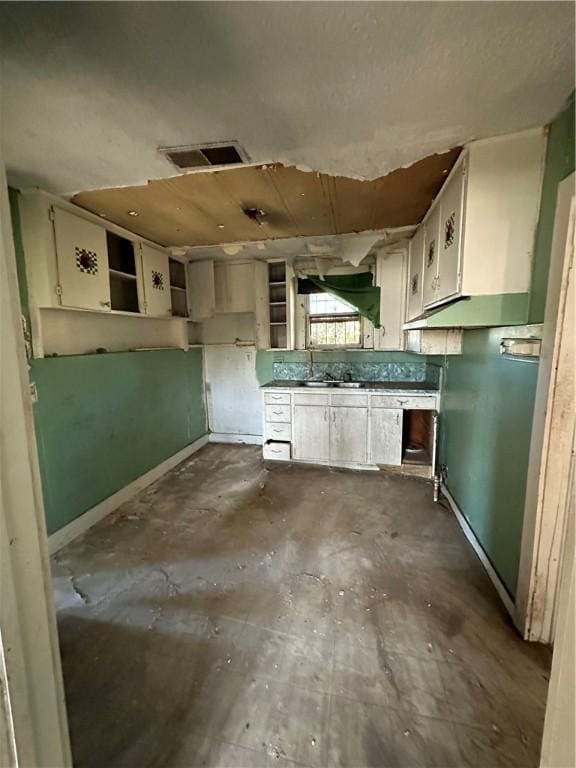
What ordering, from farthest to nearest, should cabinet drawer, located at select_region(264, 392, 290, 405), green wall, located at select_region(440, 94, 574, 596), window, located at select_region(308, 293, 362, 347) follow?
window, located at select_region(308, 293, 362, 347), cabinet drawer, located at select_region(264, 392, 290, 405), green wall, located at select_region(440, 94, 574, 596)

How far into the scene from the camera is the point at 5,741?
508 mm

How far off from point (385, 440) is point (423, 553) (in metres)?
1.37

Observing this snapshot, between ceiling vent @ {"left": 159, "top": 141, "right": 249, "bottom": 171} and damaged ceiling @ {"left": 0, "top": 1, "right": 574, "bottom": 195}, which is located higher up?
damaged ceiling @ {"left": 0, "top": 1, "right": 574, "bottom": 195}

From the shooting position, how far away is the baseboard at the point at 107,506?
2332 millimetres

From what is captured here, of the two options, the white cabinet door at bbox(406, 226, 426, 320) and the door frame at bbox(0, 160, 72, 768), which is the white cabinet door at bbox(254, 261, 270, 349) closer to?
the white cabinet door at bbox(406, 226, 426, 320)

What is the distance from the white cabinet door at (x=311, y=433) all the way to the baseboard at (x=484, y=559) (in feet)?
4.34

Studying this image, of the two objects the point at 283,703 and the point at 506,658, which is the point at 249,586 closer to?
the point at 283,703

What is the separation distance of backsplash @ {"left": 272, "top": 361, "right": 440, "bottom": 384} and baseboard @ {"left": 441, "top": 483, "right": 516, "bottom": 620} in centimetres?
151

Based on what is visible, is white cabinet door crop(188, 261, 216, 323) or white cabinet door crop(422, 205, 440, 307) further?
white cabinet door crop(188, 261, 216, 323)

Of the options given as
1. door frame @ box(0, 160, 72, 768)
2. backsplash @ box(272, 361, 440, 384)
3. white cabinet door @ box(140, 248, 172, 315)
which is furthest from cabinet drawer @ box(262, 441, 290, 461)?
door frame @ box(0, 160, 72, 768)

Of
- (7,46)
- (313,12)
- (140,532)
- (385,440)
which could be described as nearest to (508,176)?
(313,12)

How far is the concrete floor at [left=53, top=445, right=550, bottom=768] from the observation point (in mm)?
1175

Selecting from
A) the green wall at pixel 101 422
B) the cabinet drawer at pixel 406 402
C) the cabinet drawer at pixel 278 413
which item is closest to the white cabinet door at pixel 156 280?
the green wall at pixel 101 422

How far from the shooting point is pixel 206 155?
169cm
